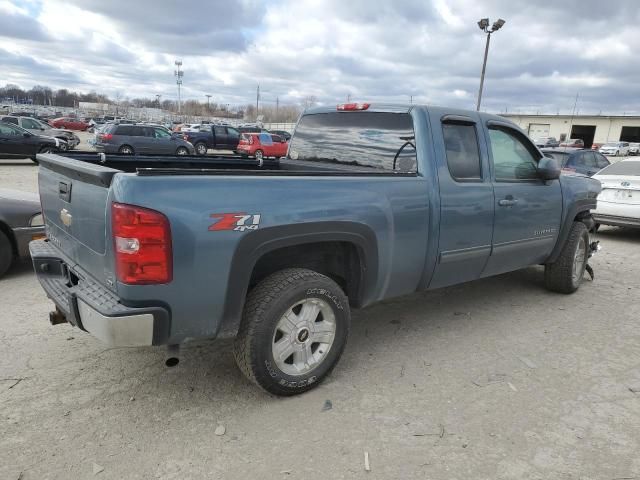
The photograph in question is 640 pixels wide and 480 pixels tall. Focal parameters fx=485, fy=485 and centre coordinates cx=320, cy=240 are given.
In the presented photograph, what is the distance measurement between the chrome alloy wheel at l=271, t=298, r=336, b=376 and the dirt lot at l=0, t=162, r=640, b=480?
23 centimetres

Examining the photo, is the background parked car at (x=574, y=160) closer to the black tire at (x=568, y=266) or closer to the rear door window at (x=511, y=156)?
the black tire at (x=568, y=266)

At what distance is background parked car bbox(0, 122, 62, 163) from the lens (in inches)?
698

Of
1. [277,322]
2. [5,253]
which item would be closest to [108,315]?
[277,322]

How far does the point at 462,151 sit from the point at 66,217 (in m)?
2.94

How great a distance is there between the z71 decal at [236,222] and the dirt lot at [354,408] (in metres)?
1.16

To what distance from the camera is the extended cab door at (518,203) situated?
4184 mm

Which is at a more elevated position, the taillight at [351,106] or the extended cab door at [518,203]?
the taillight at [351,106]

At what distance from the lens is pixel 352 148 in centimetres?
428

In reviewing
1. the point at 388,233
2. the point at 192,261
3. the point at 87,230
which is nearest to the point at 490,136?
the point at 388,233

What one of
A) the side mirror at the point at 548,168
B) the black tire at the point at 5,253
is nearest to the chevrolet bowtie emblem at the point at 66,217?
the black tire at the point at 5,253

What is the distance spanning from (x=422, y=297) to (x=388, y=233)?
2.06 metres

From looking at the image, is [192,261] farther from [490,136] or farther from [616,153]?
[616,153]

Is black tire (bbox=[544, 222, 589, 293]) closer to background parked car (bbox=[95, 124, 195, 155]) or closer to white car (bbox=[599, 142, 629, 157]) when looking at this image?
background parked car (bbox=[95, 124, 195, 155])

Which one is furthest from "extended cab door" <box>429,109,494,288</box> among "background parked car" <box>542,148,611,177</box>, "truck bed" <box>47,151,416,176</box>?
"background parked car" <box>542,148,611,177</box>
